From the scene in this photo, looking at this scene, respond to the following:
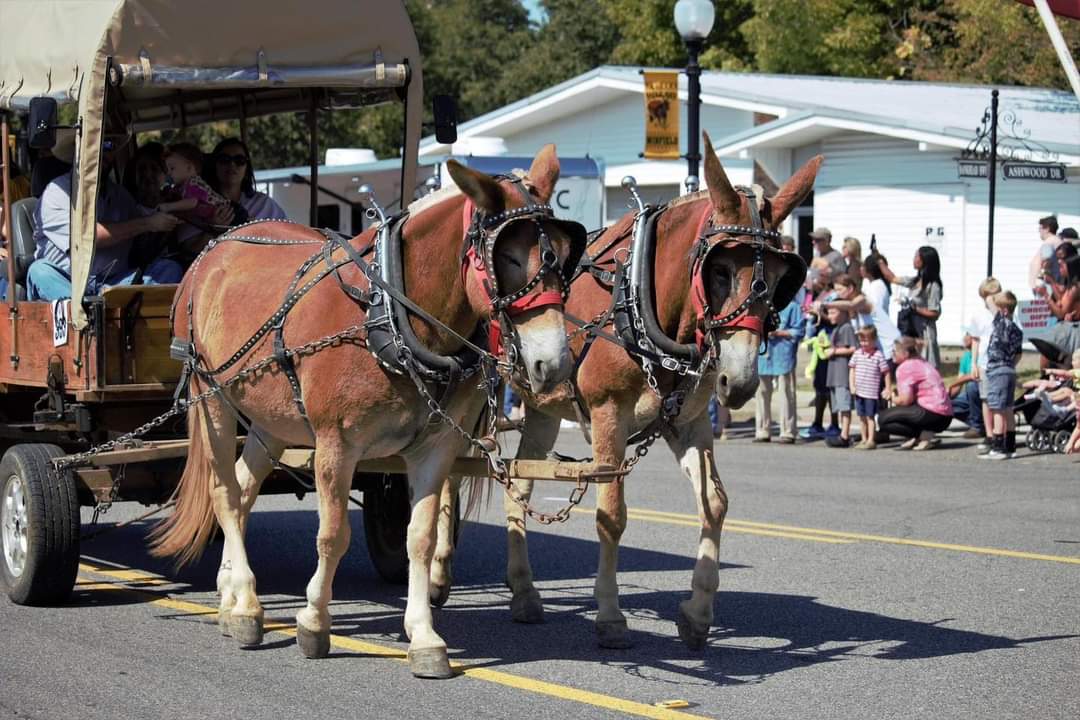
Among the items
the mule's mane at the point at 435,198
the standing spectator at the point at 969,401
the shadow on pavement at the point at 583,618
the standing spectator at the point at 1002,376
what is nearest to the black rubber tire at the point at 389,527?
the shadow on pavement at the point at 583,618

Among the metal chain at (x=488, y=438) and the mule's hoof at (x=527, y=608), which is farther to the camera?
the mule's hoof at (x=527, y=608)

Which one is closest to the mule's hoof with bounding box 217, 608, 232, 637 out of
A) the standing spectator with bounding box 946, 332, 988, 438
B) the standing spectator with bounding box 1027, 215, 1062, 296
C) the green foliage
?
the standing spectator with bounding box 946, 332, 988, 438

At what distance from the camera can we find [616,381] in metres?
7.62

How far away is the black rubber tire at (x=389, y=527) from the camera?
9438 millimetres

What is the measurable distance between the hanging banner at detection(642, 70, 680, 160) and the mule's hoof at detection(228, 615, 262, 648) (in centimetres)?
1413

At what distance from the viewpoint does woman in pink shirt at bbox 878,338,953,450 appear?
1672cm

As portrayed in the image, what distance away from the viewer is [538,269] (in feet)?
21.3

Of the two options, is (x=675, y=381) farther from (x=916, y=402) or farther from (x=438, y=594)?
(x=916, y=402)

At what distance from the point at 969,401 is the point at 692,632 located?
1056 centimetres

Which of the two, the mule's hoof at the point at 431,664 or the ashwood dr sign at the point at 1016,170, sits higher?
the ashwood dr sign at the point at 1016,170

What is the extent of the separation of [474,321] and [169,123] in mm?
4863

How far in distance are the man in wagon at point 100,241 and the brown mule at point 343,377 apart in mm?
1058

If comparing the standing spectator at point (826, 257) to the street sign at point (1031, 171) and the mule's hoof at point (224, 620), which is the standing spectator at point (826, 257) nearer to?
the street sign at point (1031, 171)

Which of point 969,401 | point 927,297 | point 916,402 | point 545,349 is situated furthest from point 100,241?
point 927,297
